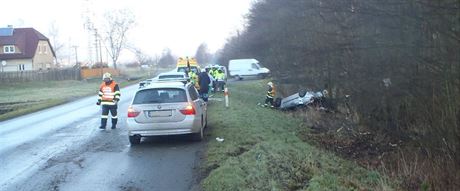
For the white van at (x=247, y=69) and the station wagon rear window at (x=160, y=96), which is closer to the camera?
the station wagon rear window at (x=160, y=96)

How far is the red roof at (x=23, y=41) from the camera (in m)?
78.8

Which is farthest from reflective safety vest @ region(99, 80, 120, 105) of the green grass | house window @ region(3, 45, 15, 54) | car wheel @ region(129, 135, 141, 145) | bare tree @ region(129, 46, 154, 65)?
bare tree @ region(129, 46, 154, 65)

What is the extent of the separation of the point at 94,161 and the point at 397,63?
6.86 m

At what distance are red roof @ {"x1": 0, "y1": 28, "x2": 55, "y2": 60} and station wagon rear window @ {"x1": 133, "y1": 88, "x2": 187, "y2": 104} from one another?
72180 millimetres

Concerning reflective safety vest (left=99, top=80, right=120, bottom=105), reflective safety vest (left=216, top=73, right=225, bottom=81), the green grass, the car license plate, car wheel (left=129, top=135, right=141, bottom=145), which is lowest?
the green grass

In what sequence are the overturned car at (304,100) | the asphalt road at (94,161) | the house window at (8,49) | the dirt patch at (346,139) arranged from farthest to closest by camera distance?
the house window at (8,49)
the overturned car at (304,100)
the dirt patch at (346,139)
the asphalt road at (94,161)

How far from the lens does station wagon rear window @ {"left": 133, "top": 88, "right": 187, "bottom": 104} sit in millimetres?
12539

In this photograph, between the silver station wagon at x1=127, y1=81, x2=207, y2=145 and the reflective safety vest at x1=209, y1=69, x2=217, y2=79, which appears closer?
the silver station wagon at x1=127, y1=81, x2=207, y2=145

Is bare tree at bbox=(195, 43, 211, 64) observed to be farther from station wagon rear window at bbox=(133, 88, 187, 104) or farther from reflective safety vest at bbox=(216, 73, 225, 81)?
station wagon rear window at bbox=(133, 88, 187, 104)

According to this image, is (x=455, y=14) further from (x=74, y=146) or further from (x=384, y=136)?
(x=74, y=146)

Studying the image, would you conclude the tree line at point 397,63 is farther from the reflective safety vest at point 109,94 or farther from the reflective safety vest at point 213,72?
the reflective safety vest at point 213,72

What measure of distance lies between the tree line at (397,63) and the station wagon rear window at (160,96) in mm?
4421

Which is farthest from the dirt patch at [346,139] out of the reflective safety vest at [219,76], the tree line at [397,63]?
the reflective safety vest at [219,76]

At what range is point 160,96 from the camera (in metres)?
12.6
